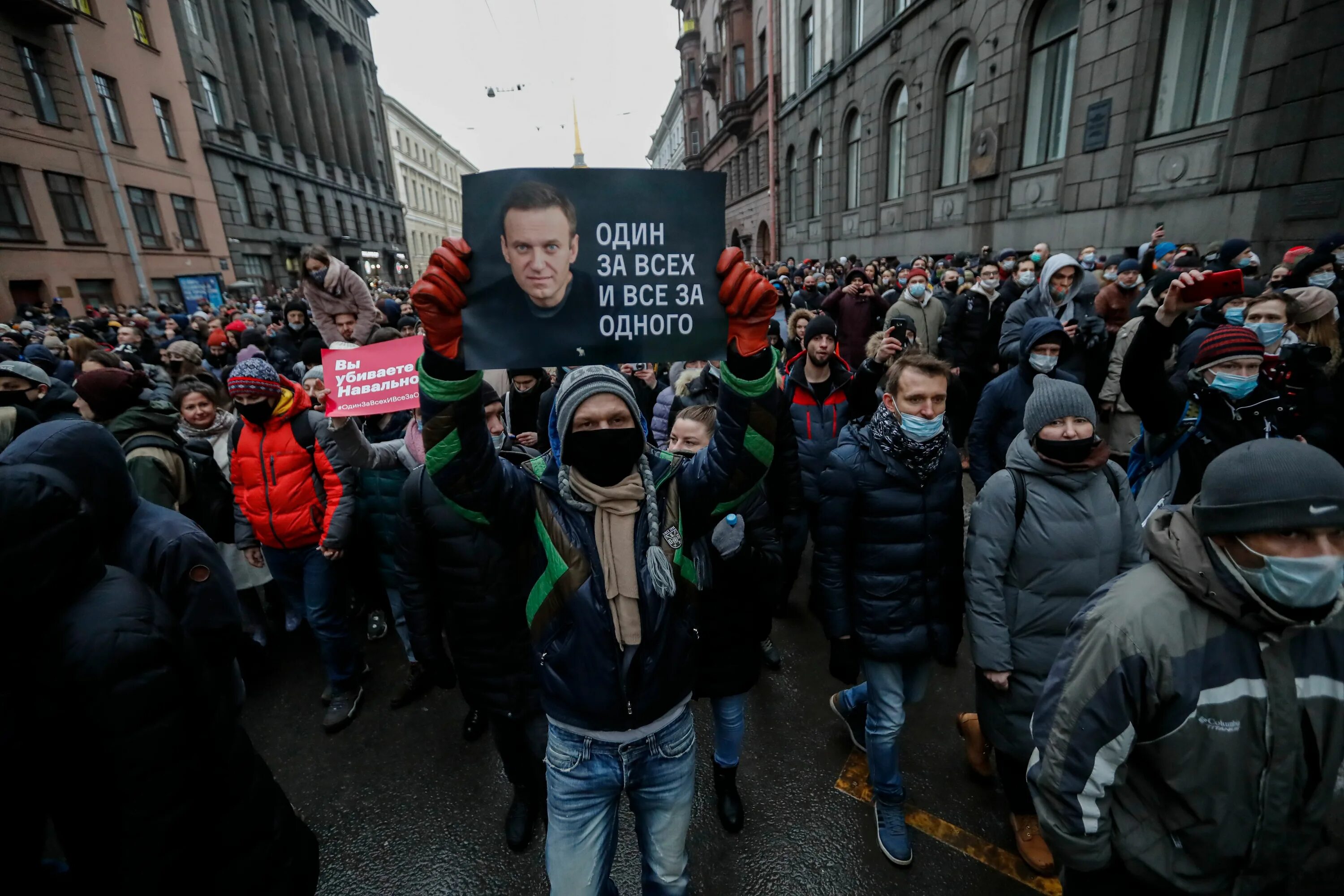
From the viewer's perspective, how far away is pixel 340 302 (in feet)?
20.8

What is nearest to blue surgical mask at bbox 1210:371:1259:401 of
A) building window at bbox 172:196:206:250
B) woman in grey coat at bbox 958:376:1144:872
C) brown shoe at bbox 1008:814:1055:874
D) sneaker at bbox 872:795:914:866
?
woman in grey coat at bbox 958:376:1144:872

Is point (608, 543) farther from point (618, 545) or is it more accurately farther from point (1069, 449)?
point (1069, 449)

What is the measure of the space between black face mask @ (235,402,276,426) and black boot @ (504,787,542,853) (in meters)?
2.37

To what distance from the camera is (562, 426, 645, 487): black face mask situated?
175 cm

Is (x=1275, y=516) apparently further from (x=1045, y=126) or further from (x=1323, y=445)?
(x=1045, y=126)

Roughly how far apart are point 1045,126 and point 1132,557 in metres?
12.7

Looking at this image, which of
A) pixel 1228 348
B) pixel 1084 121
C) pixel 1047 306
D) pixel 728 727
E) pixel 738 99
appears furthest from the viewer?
pixel 738 99

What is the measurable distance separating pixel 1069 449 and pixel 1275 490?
936 mm

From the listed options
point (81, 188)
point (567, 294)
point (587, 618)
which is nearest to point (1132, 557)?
point (587, 618)

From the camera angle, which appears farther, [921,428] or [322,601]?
[322,601]

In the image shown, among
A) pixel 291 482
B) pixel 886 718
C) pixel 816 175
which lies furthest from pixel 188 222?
pixel 886 718

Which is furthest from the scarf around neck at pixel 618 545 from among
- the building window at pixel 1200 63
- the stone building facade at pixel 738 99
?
the stone building facade at pixel 738 99

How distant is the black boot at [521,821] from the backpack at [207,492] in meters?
2.36

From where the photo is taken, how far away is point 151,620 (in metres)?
1.53
